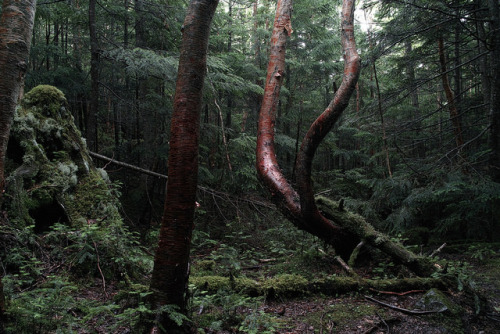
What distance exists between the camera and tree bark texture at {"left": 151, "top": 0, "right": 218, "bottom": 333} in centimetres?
254

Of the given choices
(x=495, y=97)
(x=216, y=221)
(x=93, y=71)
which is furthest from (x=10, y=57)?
(x=495, y=97)

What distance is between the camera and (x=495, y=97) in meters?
7.30

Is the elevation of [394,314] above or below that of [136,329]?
below

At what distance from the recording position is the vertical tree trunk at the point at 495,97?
708 centimetres

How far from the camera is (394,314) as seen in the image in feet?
12.6

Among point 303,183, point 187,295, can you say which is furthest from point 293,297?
point 187,295

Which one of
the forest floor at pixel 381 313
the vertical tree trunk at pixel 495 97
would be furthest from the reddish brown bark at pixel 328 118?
the vertical tree trunk at pixel 495 97

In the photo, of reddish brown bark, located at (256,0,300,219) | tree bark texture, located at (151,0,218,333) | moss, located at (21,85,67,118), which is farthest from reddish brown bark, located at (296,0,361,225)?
moss, located at (21,85,67,118)

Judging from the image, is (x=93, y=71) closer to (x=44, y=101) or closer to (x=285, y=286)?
(x=44, y=101)

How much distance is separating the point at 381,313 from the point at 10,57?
478 cm

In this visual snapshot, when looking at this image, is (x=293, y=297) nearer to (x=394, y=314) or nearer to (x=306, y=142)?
(x=394, y=314)

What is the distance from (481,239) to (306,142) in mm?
6680

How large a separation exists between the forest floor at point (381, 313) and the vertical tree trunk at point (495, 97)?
3.73m

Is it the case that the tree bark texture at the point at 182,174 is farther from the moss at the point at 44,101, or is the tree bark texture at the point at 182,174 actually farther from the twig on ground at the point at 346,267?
the moss at the point at 44,101
